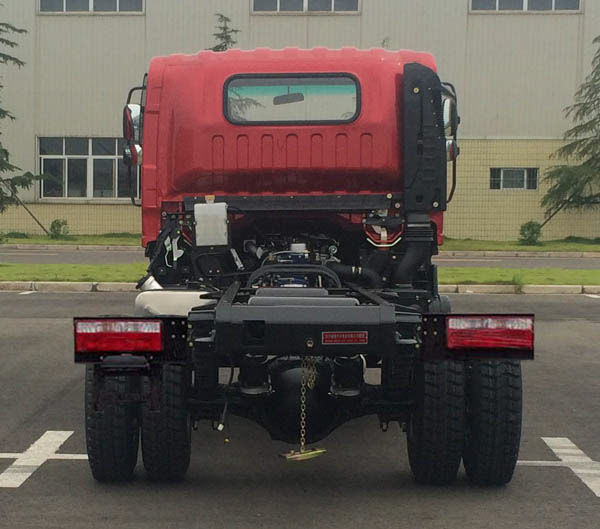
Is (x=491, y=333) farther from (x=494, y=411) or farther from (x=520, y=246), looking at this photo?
(x=520, y=246)

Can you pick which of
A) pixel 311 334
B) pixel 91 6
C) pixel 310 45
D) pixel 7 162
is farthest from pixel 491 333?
pixel 91 6

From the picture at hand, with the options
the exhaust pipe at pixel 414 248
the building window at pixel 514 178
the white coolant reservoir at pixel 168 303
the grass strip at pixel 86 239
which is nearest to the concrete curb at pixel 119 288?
the exhaust pipe at pixel 414 248

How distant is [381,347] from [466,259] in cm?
2260

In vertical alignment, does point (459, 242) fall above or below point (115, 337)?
below

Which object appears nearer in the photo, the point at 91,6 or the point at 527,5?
the point at 527,5

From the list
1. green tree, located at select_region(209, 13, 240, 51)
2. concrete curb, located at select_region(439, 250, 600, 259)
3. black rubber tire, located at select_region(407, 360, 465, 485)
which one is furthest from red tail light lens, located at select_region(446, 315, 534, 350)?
green tree, located at select_region(209, 13, 240, 51)

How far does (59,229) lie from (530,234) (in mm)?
14702

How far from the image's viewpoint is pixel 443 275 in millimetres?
18891

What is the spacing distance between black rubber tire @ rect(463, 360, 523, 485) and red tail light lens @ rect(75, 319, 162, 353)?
1.54 meters

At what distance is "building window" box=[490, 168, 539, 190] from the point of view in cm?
3481

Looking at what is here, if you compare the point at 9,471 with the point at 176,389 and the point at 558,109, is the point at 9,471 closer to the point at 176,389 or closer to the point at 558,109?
the point at 176,389

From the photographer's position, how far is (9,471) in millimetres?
5801

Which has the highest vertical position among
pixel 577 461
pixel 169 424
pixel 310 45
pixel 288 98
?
pixel 310 45

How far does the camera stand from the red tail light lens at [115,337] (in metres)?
4.89
